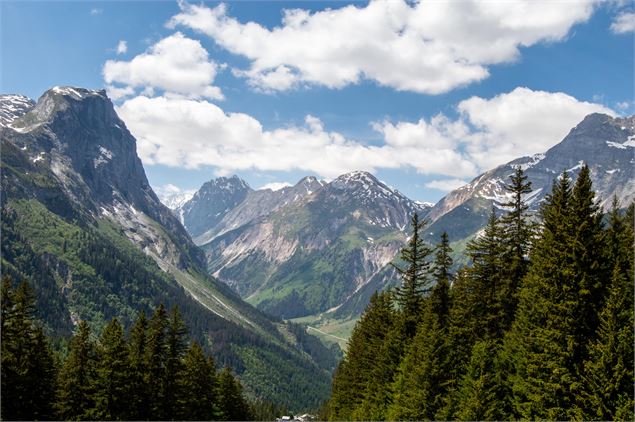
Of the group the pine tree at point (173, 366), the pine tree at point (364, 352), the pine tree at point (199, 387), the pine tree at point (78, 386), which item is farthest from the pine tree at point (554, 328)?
the pine tree at point (199, 387)

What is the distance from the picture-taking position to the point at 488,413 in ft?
119

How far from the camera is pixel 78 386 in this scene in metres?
50.2

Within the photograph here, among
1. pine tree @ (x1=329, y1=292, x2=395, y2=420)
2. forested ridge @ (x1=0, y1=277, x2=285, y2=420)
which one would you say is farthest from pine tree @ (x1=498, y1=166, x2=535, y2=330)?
forested ridge @ (x1=0, y1=277, x2=285, y2=420)

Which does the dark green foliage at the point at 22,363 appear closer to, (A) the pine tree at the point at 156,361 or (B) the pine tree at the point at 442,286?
(A) the pine tree at the point at 156,361

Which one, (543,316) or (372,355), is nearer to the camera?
(543,316)

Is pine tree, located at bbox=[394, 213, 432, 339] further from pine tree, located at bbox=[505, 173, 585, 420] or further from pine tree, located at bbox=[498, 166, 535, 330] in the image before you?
pine tree, located at bbox=[505, 173, 585, 420]

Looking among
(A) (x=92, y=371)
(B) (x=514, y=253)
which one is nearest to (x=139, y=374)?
(A) (x=92, y=371)

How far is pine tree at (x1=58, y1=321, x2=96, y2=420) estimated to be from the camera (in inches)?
1975

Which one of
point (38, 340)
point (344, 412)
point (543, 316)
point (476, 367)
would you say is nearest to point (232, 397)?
point (344, 412)

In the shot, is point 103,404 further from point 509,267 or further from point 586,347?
point 586,347

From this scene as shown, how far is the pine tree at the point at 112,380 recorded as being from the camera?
1956 inches

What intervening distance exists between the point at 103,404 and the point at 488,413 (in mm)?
35732

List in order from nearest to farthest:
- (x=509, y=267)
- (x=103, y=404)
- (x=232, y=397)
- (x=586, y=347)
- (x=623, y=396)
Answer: (x=623, y=396) → (x=586, y=347) → (x=509, y=267) → (x=103, y=404) → (x=232, y=397)

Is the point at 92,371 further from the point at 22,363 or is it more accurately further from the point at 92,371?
the point at 22,363
